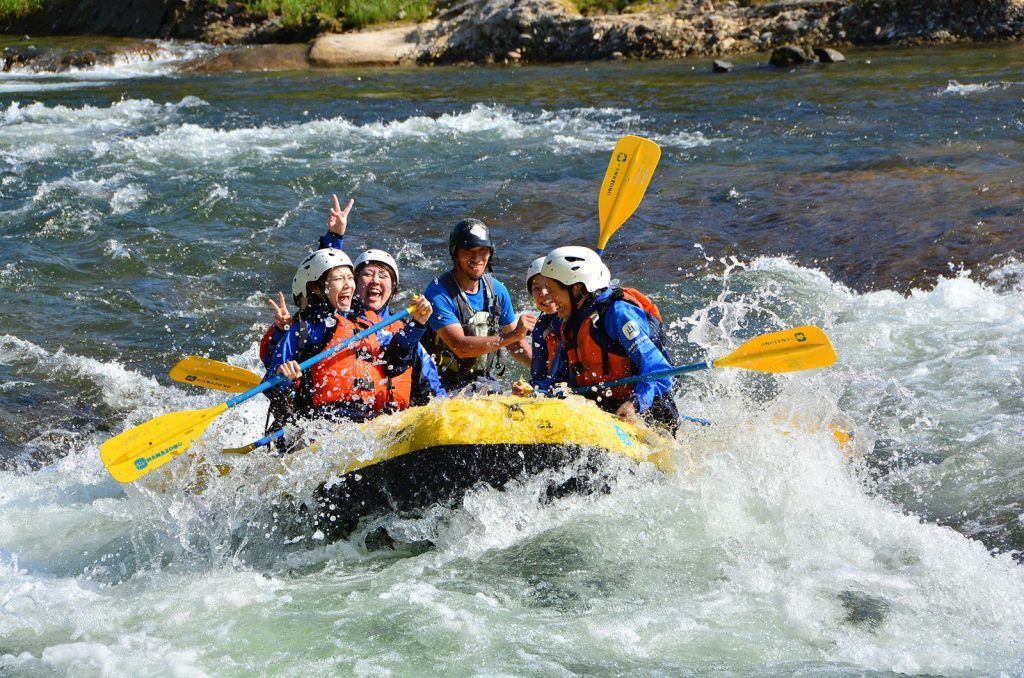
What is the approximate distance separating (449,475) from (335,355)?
972 millimetres

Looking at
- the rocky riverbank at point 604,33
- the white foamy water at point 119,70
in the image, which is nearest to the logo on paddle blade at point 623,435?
the rocky riverbank at point 604,33

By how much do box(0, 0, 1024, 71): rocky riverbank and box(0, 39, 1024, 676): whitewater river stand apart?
4.70 meters

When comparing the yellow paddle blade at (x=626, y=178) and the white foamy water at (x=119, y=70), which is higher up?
the white foamy water at (x=119, y=70)

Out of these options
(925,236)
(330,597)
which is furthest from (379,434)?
(925,236)

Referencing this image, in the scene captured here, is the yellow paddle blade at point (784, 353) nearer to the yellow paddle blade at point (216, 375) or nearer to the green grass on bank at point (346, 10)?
the yellow paddle blade at point (216, 375)

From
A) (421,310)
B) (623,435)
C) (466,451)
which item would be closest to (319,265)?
(421,310)

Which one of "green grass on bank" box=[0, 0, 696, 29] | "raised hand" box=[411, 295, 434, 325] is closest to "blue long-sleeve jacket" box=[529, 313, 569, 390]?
"raised hand" box=[411, 295, 434, 325]

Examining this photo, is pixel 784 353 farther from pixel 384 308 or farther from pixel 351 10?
pixel 351 10

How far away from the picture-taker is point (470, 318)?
6090 mm

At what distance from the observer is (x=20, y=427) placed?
6.95 m

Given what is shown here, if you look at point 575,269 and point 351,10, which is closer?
point 575,269

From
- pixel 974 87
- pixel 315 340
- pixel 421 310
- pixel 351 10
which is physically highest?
pixel 351 10

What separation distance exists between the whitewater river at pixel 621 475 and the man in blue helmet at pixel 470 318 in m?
1.20

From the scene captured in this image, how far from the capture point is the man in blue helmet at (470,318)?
584cm
